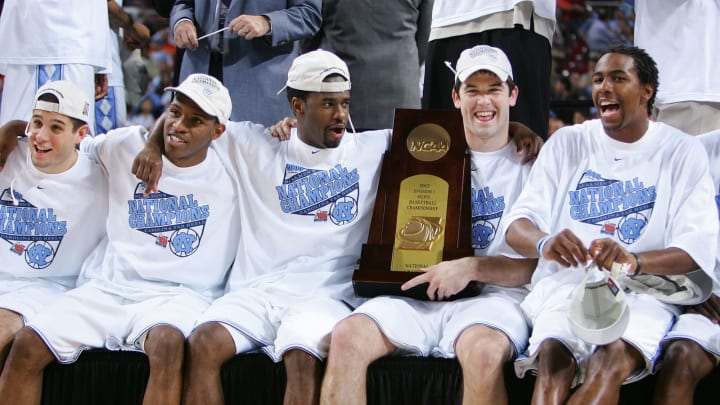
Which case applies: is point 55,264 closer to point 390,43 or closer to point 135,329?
point 135,329

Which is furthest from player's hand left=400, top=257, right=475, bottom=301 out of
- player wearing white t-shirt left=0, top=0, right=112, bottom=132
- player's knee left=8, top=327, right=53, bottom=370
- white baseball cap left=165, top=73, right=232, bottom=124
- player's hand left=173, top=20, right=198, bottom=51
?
player wearing white t-shirt left=0, top=0, right=112, bottom=132

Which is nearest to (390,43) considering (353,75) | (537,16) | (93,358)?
(353,75)

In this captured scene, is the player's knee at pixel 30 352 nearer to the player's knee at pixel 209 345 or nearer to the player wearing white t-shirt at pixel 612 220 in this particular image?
the player's knee at pixel 209 345

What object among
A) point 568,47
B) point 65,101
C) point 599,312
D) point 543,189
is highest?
point 568,47

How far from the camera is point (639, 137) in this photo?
374 cm

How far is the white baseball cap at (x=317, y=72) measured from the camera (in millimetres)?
4105

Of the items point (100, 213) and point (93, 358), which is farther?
point (100, 213)

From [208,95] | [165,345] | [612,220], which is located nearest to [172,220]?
[208,95]

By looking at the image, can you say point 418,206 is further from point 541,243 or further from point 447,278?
point 541,243

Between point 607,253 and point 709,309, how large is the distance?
58 cm

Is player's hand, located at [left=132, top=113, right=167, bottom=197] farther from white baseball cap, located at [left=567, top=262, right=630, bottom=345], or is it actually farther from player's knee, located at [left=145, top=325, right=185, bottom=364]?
white baseball cap, located at [left=567, top=262, right=630, bottom=345]

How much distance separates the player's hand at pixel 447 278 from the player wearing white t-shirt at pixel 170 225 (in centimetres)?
85

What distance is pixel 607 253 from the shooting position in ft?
10.8

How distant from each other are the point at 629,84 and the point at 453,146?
2.45 feet
